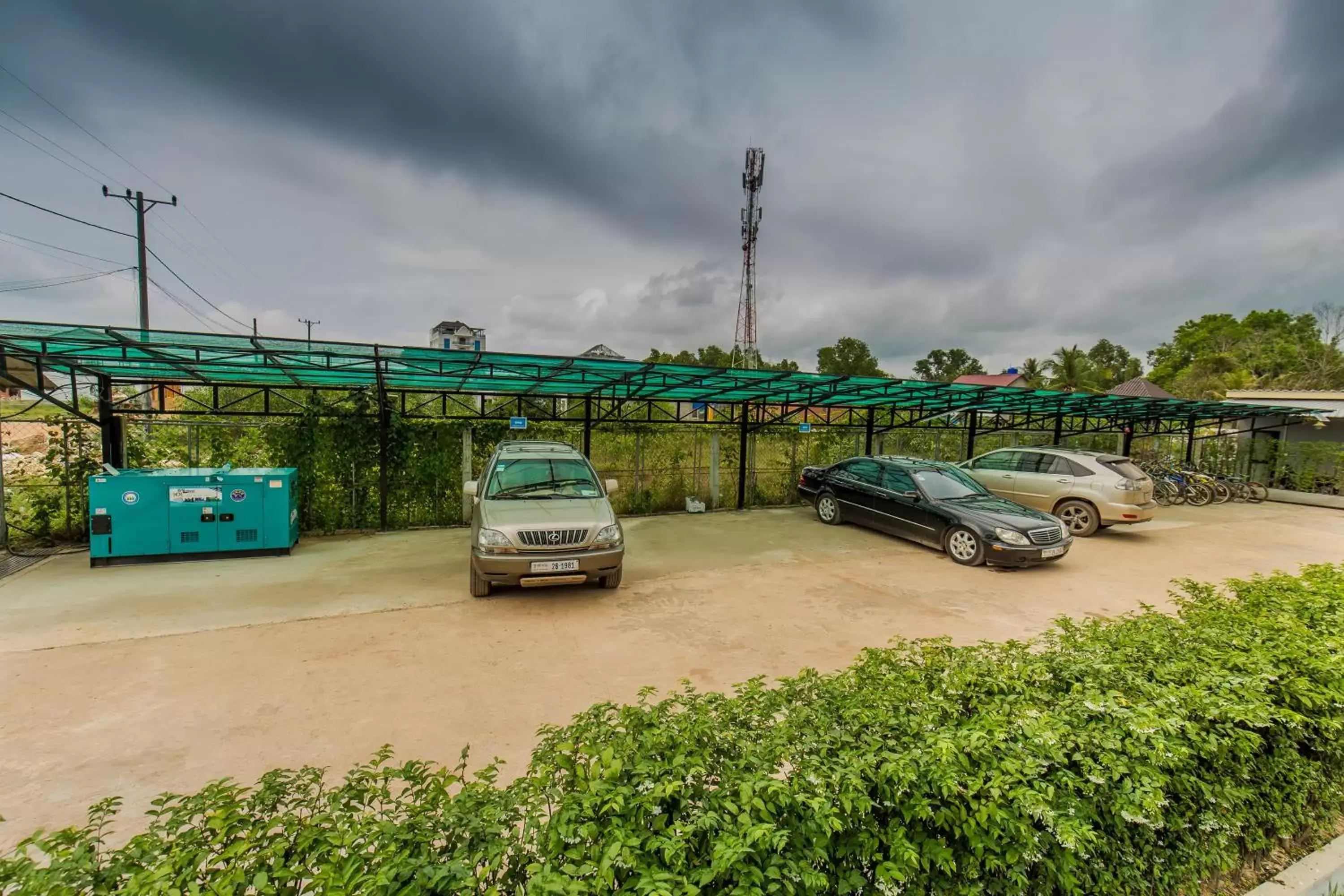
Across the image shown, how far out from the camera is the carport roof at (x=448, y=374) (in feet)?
19.7

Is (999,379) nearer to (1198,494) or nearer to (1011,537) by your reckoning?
(1198,494)

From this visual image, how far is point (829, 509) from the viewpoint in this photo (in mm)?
10633

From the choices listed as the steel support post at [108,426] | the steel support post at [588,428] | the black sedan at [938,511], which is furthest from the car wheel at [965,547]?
the steel support post at [108,426]

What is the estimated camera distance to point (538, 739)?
350 cm

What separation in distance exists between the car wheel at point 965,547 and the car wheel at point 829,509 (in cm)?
265

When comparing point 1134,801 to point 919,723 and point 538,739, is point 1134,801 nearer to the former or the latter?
point 919,723

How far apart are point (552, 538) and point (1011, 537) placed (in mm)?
6120

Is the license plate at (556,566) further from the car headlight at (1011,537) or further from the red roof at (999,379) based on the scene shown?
the red roof at (999,379)

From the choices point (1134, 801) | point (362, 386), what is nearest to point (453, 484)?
point (362, 386)

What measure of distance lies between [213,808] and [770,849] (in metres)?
1.57

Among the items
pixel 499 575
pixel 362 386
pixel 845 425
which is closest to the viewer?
pixel 499 575

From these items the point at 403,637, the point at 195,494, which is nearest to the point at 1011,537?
the point at 403,637

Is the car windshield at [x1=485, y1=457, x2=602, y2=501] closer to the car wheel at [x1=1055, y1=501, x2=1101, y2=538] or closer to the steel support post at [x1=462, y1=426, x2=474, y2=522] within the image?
the steel support post at [x1=462, y1=426, x2=474, y2=522]

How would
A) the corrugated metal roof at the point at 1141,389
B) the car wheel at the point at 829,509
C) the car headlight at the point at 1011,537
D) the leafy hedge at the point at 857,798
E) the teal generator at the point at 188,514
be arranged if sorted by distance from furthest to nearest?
the corrugated metal roof at the point at 1141,389, the car wheel at the point at 829,509, the car headlight at the point at 1011,537, the teal generator at the point at 188,514, the leafy hedge at the point at 857,798
